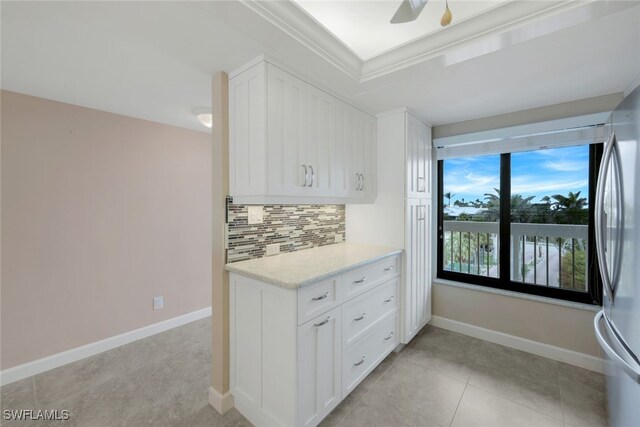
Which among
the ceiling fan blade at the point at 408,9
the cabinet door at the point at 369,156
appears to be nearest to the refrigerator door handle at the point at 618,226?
the ceiling fan blade at the point at 408,9

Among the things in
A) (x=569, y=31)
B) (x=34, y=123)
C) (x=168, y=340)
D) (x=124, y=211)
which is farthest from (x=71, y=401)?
(x=569, y=31)

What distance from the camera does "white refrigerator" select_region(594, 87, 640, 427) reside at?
1.14 metres

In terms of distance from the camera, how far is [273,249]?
2.17 metres

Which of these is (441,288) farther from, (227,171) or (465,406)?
(227,171)

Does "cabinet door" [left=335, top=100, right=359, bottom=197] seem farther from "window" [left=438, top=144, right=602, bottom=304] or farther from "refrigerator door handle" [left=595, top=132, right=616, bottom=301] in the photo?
"refrigerator door handle" [left=595, top=132, right=616, bottom=301]

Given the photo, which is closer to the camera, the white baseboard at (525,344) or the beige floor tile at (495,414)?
the beige floor tile at (495,414)

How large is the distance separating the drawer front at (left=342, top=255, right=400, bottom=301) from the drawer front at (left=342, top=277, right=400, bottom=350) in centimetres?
4

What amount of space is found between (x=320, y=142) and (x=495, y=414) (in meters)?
2.20

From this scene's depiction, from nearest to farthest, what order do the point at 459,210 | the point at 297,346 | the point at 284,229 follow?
the point at 297,346 < the point at 284,229 < the point at 459,210

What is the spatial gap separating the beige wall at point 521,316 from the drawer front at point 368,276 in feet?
3.17

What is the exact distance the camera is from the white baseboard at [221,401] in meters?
1.79

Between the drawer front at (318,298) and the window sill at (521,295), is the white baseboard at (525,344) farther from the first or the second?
the drawer front at (318,298)

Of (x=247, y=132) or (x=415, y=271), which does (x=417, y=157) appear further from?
(x=247, y=132)

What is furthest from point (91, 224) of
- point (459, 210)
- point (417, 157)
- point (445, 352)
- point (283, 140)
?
point (459, 210)
